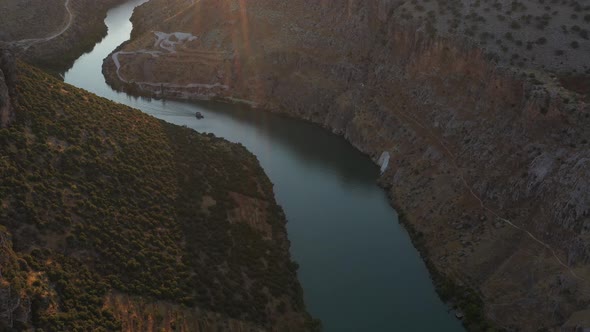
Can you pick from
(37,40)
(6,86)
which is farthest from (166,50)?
(6,86)

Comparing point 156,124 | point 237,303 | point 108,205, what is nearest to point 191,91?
point 156,124

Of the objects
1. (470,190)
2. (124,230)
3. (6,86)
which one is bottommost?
(124,230)

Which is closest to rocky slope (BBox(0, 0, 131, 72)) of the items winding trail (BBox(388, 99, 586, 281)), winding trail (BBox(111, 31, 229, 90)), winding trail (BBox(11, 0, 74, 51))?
winding trail (BBox(11, 0, 74, 51))

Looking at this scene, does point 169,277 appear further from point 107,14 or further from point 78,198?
point 107,14

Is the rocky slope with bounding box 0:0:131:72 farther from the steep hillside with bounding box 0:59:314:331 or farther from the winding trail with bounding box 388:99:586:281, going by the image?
the winding trail with bounding box 388:99:586:281

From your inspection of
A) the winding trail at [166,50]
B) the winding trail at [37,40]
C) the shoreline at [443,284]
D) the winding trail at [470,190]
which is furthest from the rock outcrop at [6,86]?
the winding trail at [37,40]

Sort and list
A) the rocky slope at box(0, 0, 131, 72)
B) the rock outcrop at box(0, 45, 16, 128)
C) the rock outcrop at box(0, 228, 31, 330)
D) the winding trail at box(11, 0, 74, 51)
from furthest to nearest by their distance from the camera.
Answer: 1. the winding trail at box(11, 0, 74, 51)
2. the rocky slope at box(0, 0, 131, 72)
3. the rock outcrop at box(0, 45, 16, 128)
4. the rock outcrop at box(0, 228, 31, 330)

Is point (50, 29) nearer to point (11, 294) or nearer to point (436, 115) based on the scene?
point (436, 115)
